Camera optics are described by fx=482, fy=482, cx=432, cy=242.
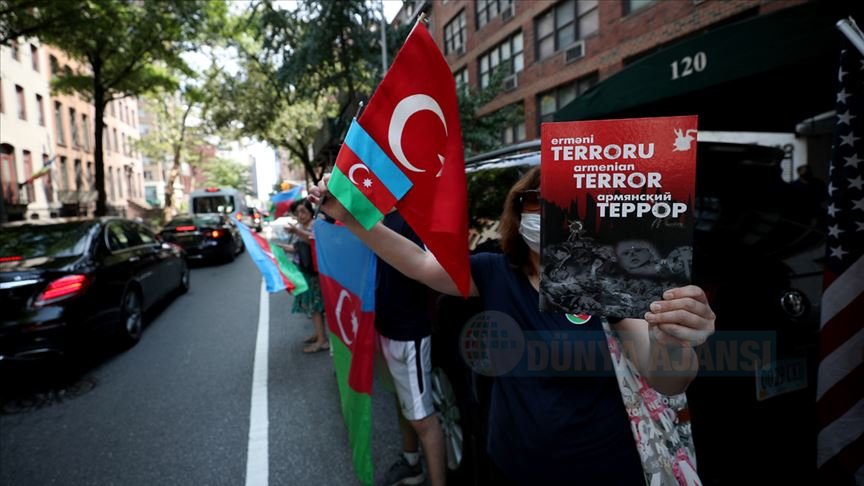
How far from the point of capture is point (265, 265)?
16.2ft

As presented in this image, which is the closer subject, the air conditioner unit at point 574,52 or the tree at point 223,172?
the air conditioner unit at point 574,52

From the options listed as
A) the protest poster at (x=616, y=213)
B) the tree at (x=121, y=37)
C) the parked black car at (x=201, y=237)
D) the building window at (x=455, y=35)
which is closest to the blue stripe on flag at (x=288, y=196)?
the protest poster at (x=616, y=213)

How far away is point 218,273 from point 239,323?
572 centimetres

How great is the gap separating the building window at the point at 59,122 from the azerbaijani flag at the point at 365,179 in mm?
34372

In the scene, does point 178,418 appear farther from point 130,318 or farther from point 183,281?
point 183,281

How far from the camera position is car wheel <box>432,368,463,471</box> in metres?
2.82

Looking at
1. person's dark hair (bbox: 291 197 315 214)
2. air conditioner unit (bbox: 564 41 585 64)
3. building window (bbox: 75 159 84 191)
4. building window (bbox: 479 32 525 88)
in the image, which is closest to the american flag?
person's dark hair (bbox: 291 197 315 214)

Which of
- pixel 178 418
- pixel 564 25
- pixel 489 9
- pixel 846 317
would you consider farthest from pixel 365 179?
pixel 489 9

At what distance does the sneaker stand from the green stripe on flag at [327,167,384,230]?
2069mm

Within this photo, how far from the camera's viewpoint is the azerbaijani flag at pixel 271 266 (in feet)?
16.1

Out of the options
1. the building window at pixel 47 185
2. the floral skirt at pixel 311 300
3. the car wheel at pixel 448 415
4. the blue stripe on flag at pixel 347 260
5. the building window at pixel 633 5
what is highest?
the building window at pixel 633 5

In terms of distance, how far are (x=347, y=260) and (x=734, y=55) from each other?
372cm

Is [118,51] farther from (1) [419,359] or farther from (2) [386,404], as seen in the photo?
(1) [419,359]

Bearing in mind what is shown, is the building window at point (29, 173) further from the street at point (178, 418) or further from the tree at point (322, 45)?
the street at point (178, 418)
